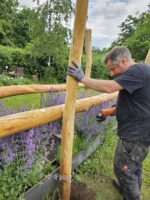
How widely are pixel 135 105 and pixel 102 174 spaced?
140 cm

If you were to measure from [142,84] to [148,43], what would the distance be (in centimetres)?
1680

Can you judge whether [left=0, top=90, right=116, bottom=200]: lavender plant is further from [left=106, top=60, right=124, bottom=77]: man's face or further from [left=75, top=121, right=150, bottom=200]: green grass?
[left=106, top=60, right=124, bottom=77]: man's face

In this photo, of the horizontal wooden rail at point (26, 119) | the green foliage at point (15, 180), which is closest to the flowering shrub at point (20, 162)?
the green foliage at point (15, 180)

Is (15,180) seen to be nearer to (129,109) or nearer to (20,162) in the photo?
(20,162)

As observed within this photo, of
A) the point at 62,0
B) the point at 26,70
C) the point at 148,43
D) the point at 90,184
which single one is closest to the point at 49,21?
the point at 62,0

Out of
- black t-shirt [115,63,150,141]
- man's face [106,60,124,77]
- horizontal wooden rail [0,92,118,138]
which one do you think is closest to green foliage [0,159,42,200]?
horizontal wooden rail [0,92,118,138]

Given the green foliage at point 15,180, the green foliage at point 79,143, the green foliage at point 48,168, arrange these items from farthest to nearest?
1. the green foliage at point 79,143
2. the green foliage at point 48,168
3. the green foliage at point 15,180

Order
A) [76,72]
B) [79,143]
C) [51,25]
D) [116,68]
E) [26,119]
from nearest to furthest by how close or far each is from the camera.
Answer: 1. [26,119]
2. [76,72]
3. [116,68]
4. [79,143]
5. [51,25]

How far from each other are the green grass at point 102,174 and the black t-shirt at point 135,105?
84cm

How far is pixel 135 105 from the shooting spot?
316 centimetres

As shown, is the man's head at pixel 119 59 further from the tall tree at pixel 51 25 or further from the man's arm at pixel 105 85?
the tall tree at pixel 51 25

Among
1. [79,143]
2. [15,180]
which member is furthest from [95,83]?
[79,143]

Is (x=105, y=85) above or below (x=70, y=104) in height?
above

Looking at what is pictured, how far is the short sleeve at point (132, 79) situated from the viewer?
2.86 meters
